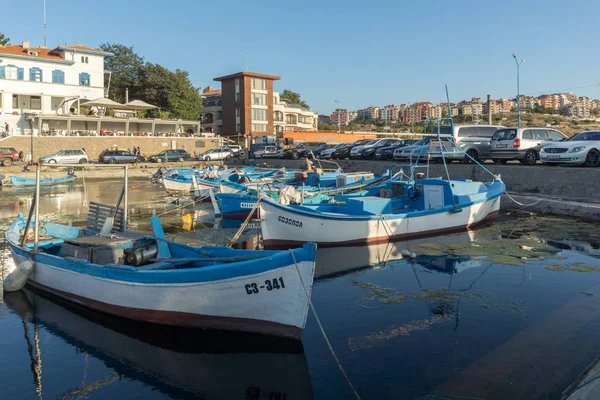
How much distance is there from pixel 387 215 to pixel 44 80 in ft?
170

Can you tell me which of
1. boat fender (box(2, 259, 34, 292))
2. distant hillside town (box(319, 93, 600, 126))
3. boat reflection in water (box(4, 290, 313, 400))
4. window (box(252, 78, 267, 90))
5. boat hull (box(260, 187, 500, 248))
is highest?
distant hillside town (box(319, 93, 600, 126))

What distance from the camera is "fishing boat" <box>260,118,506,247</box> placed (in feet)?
41.0

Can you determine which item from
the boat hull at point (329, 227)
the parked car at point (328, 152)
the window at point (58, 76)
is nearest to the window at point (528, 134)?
the boat hull at point (329, 227)

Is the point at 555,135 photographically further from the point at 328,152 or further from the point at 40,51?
the point at 40,51

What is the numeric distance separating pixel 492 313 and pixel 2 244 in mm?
13262

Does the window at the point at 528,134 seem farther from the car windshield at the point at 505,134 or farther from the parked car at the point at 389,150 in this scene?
the parked car at the point at 389,150

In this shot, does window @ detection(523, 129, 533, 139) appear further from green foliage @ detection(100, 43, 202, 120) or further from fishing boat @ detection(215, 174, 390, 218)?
green foliage @ detection(100, 43, 202, 120)

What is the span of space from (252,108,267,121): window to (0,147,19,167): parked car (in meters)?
33.7

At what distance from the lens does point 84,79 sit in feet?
184

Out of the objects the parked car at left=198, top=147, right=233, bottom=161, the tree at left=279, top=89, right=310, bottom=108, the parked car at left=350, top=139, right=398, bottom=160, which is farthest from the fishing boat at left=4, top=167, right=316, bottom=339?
the tree at left=279, top=89, right=310, bottom=108

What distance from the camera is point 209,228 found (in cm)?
1667

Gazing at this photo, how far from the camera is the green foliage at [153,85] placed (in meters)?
65.4

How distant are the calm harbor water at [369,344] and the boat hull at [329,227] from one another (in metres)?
1.59

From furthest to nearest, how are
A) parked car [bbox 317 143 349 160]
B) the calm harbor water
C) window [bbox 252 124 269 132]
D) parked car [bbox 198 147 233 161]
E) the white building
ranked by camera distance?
window [bbox 252 124 269 132], the white building, parked car [bbox 198 147 233 161], parked car [bbox 317 143 349 160], the calm harbor water
